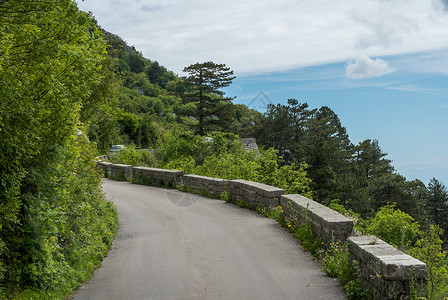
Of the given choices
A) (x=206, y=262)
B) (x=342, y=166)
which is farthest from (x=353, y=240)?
(x=342, y=166)

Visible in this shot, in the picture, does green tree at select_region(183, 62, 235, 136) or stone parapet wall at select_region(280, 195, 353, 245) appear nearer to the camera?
stone parapet wall at select_region(280, 195, 353, 245)

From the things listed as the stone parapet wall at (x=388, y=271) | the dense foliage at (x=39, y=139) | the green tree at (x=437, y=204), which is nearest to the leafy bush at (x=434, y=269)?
the stone parapet wall at (x=388, y=271)

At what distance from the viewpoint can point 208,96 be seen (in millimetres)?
41781

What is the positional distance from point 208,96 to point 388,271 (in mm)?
37450

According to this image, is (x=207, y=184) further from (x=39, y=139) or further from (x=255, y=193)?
(x=39, y=139)

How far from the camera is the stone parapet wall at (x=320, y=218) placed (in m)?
7.56

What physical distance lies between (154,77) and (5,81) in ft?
448

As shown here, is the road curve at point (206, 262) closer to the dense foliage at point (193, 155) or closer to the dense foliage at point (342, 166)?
the dense foliage at point (193, 155)

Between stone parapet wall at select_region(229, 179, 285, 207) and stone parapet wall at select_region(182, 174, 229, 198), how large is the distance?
0.84m

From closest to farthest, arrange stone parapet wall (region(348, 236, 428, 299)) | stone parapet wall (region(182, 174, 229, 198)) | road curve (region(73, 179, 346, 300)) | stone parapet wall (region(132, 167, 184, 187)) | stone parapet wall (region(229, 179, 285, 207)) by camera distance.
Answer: stone parapet wall (region(348, 236, 428, 299)), road curve (region(73, 179, 346, 300)), stone parapet wall (region(229, 179, 285, 207)), stone parapet wall (region(182, 174, 229, 198)), stone parapet wall (region(132, 167, 184, 187))

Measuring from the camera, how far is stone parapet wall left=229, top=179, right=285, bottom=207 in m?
11.9

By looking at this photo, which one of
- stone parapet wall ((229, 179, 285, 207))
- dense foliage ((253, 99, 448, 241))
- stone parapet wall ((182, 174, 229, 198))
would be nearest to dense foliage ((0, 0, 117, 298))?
stone parapet wall ((229, 179, 285, 207))

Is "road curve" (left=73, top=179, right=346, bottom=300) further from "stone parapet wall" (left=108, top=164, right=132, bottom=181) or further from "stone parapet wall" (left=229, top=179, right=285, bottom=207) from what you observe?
"stone parapet wall" (left=108, top=164, right=132, bottom=181)

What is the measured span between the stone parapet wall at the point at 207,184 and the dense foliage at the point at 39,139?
8.73 m
